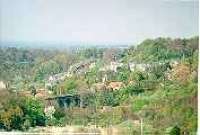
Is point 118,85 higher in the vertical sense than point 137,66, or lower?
lower

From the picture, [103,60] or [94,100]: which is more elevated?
[103,60]

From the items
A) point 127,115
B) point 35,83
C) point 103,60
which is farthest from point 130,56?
point 35,83

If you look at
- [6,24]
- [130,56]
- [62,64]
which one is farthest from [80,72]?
[6,24]

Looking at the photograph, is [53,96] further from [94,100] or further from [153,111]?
[153,111]

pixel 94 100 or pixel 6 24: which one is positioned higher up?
pixel 6 24

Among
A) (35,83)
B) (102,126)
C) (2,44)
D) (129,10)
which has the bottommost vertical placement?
(102,126)

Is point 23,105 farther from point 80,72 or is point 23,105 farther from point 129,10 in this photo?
point 129,10
